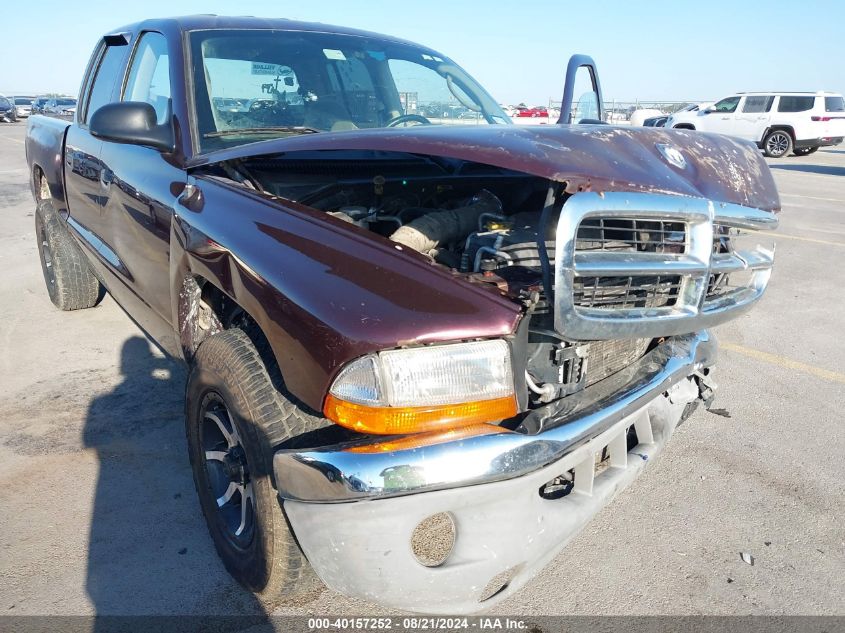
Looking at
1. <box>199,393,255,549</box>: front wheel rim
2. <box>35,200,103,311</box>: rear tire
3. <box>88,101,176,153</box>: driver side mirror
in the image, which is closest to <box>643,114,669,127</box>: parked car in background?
<box>35,200,103,311</box>: rear tire

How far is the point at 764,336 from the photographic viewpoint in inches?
188

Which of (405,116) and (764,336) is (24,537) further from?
(764,336)

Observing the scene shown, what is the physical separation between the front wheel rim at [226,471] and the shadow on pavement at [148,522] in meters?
0.22

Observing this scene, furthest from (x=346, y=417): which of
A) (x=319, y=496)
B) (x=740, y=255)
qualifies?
(x=740, y=255)

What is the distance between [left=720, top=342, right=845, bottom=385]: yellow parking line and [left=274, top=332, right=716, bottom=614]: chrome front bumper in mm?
2883

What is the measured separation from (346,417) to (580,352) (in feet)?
2.56

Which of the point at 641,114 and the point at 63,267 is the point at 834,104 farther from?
the point at 63,267

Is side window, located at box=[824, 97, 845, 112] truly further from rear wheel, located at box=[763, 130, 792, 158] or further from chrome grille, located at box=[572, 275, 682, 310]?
chrome grille, located at box=[572, 275, 682, 310]

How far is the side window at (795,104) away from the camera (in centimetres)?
1978

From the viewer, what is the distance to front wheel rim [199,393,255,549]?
2125 mm

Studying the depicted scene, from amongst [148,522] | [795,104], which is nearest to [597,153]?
[148,522]

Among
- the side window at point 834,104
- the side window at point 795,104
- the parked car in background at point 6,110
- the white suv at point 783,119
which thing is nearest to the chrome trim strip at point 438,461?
the white suv at point 783,119

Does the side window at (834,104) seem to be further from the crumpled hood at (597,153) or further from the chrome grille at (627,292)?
the chrome grille at (627,292)

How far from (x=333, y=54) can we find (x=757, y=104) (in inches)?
826
